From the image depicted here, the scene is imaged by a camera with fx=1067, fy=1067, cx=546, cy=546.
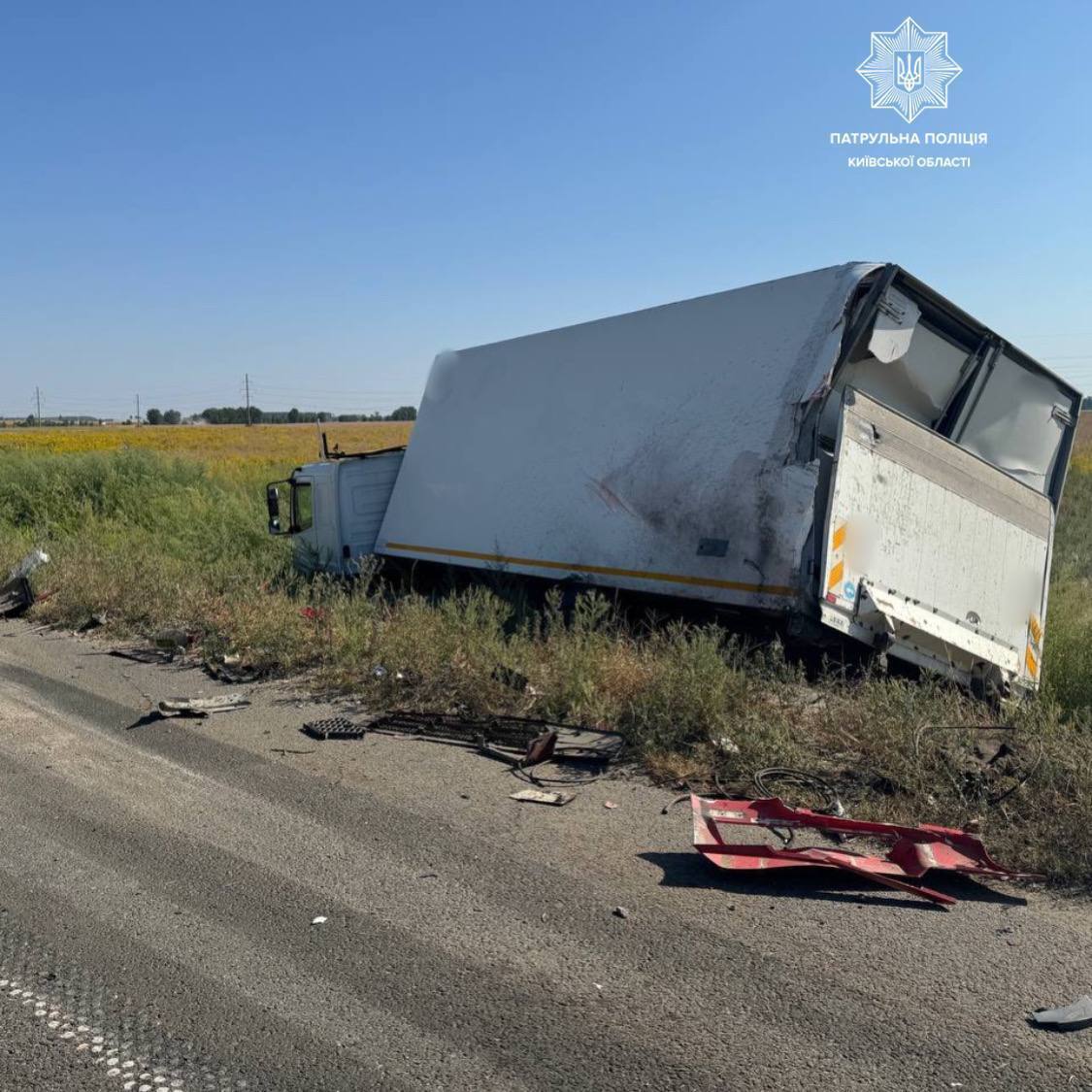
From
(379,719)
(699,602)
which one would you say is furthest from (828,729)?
(379,719)

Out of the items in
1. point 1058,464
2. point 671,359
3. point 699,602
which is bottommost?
point 699,602

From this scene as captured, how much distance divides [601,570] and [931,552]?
2.78 metres

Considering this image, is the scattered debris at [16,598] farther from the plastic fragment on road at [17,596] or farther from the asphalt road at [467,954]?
the asphalt road at [467,954]

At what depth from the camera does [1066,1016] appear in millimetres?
3273

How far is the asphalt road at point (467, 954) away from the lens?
307 centimetres

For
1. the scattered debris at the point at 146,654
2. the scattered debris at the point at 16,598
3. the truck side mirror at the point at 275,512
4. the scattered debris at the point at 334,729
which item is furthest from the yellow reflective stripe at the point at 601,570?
the scattered debris at the point at 16,598

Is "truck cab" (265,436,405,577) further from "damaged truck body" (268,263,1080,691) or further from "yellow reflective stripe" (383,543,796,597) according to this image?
"damaged truck body" (268,263,1080,691)

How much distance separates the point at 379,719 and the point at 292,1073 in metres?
4.04

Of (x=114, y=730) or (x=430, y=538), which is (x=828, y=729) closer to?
(x=114, y=730)

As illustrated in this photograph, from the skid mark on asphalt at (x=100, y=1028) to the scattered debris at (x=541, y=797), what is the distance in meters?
2.40

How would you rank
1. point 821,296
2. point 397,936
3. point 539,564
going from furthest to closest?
point 539,564 < point 821,296 < point 397,936

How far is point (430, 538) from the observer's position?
11281 millimetres

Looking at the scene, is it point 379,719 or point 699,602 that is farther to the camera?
point 699,602

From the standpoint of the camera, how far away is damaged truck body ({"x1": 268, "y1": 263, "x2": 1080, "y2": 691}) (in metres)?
6.99
